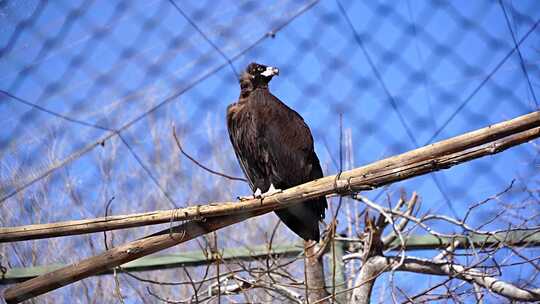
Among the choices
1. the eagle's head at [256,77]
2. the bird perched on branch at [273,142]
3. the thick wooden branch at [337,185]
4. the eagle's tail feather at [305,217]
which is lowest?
the thick wooden branch at [337,185]

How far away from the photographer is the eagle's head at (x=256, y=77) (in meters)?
4.49

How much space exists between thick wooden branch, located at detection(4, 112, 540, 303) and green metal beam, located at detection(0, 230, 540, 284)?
0.84 meters

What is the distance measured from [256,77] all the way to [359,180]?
1.77 metres

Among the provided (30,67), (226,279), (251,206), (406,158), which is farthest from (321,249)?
(30,67)

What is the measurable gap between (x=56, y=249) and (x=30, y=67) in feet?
4.43

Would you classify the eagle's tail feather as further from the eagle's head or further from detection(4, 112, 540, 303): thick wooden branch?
the eagle's head

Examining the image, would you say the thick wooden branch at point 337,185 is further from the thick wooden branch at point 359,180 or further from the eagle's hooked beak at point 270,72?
the eagle's hooked beak at point 270,72

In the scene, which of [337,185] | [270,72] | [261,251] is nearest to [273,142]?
[270,72]

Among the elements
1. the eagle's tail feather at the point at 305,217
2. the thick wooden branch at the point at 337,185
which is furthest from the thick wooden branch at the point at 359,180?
the eagle's tail feather at the point at 305,217

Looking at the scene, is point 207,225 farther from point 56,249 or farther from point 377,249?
point 56,249

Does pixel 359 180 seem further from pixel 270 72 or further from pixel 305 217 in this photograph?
pixel 270 72

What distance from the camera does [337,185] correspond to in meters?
2.91

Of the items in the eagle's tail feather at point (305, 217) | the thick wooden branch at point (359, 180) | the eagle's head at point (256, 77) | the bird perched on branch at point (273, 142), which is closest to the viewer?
the thick wooden branch at point (359, 180)

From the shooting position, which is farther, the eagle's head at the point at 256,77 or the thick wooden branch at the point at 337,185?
the eagle's head at the point at 256,77
